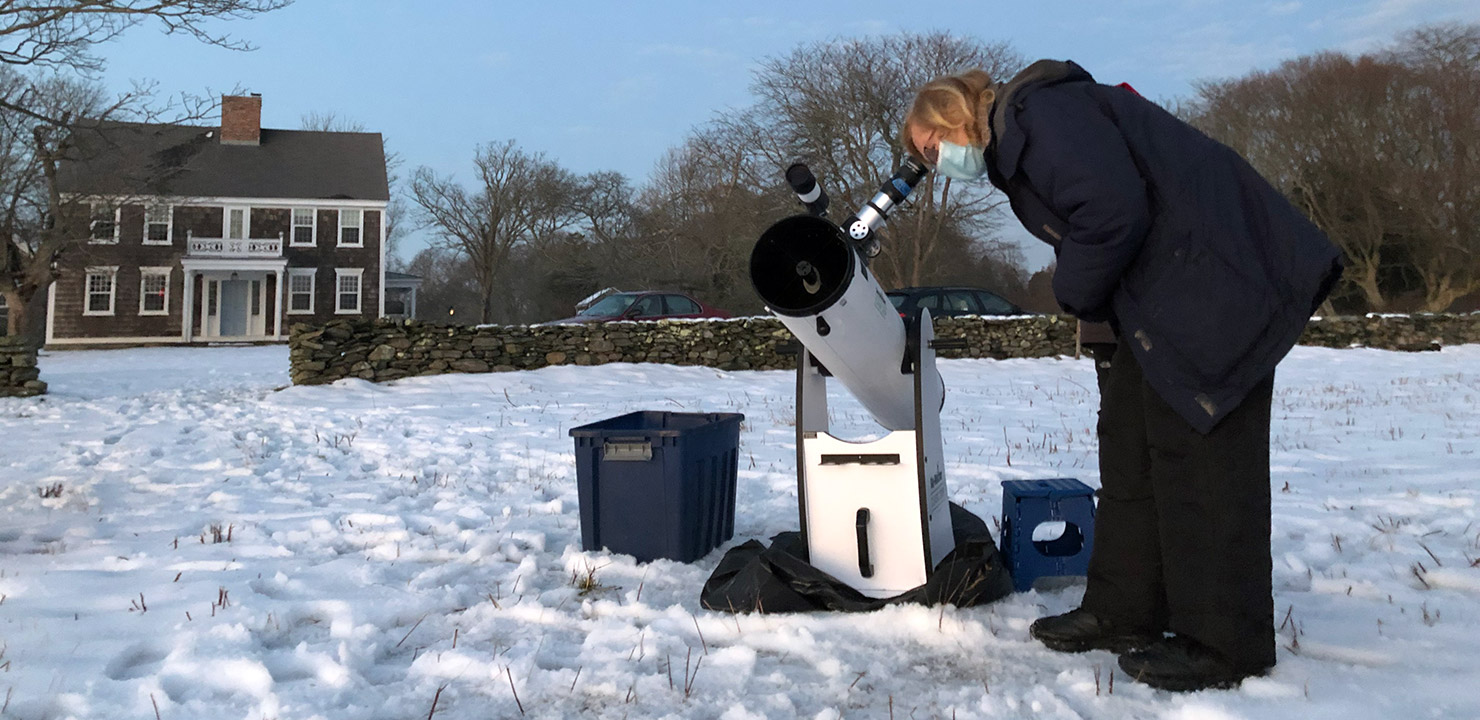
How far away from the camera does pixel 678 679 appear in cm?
243

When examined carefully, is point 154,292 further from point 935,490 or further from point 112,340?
point 935,490

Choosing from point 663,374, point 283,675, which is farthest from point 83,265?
point 283,675

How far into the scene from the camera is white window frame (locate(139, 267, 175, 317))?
95.5ft

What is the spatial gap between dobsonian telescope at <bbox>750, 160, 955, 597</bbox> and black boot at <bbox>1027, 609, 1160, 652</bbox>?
0.49 meters

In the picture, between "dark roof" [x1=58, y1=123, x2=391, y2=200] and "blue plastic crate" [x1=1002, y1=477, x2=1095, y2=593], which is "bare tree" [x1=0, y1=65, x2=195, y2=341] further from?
"blue plastic crate" [x1=1002, y1=477, x2=1095, y2=593]

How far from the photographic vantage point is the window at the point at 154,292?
2914 cm

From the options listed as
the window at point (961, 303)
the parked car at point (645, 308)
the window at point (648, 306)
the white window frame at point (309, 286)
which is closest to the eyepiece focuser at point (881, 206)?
the parked car at point (645, 308)

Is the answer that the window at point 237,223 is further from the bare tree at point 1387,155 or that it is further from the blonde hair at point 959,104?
the bare tree at point 1387,155

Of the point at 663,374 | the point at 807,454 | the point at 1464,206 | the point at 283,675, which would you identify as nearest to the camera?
the point at 283,675

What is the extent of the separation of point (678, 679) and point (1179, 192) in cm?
182

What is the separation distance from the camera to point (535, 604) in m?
3.04

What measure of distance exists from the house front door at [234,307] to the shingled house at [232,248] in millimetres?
33

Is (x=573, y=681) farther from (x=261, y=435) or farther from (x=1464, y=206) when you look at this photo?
(x=1464, y=206)

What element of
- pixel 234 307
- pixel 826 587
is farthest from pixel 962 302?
pixel 234 307
